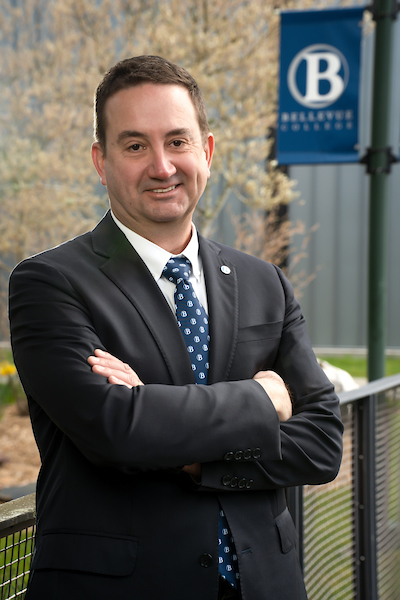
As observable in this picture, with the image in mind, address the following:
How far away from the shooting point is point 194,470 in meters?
1.61

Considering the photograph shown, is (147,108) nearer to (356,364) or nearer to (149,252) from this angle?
(149,252)

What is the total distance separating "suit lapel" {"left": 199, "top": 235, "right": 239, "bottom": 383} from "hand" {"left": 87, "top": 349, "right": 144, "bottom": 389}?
0.77ft

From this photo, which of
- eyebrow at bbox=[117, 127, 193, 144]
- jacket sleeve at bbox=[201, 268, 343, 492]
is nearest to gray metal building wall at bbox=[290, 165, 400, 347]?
jacket sleeve at bbox=[201, 268, 343, 492]

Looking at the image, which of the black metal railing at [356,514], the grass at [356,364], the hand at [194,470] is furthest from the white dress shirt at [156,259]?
the grass at [356,364]

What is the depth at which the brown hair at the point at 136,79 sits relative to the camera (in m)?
1.79

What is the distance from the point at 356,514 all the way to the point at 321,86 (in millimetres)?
2578

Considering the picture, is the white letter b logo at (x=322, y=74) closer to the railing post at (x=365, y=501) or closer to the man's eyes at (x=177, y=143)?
the railing post at (x=365, y=501)

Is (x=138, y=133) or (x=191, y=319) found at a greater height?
(x=138, y=133)

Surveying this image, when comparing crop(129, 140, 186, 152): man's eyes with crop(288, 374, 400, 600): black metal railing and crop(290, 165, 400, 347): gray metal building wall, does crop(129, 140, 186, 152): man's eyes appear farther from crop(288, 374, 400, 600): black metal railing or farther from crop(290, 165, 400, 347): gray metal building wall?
crop(290, 165, 400, 347): gray metal building wall

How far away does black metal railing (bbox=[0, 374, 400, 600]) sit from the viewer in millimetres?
2641

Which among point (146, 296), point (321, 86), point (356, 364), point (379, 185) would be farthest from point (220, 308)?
point (356, 364)

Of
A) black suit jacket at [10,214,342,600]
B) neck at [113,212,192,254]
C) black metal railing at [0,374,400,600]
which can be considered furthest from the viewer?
black metal railing at [0,374,400,600]

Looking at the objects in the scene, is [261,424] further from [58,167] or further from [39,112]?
[39,112]

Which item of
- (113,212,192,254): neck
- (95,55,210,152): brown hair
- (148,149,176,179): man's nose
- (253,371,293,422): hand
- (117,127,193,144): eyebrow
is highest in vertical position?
(95,55,210,152): brown hair
